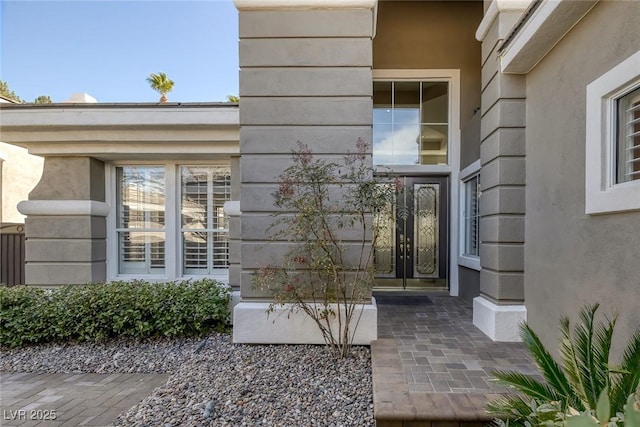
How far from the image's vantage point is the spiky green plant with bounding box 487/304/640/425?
1.74m

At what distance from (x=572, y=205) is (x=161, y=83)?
1855 centimetres

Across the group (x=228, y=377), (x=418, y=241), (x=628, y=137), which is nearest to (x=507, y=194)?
(x=628, y=137)

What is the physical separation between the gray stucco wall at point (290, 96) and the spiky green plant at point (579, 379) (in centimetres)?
271

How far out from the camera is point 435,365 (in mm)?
3100

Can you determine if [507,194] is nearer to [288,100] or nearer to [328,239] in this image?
[328,239]

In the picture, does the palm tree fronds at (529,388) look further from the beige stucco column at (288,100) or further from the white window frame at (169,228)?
the white window frame at (169,228)

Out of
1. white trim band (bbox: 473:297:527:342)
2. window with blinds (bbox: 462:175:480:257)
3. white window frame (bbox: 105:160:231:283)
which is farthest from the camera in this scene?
white window frame (bbox: 105:160:231:283)

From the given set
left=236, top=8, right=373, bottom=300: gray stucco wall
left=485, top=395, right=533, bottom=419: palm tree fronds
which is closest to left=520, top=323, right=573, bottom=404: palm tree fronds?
left=485, top=395, right=533, bottom=419: palm tree fronds

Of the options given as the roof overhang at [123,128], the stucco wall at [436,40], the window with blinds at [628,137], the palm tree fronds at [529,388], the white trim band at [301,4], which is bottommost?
the palm tree fronds at [529,388]

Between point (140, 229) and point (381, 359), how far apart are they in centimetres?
483

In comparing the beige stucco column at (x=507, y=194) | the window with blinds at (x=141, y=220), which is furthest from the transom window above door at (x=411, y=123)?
the window with blinds at (x=141, y=220)

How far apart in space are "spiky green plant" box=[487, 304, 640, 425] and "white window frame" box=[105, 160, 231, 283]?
4.58m

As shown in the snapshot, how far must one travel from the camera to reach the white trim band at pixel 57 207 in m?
5.06

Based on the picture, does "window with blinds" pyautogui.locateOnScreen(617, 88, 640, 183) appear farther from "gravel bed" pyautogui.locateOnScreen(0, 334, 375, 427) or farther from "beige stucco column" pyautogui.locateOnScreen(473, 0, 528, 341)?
"gravel bed" pyautogui.locateOnScreen(0, 334, 375, 427)
